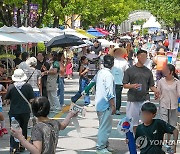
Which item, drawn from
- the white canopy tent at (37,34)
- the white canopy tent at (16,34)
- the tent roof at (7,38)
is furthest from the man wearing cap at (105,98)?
the white canopy tent at (37,34)

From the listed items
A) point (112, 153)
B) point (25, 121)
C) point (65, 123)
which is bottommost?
point (112, 153)

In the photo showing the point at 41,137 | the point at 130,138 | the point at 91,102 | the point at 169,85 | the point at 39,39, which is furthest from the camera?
the point at 39,39

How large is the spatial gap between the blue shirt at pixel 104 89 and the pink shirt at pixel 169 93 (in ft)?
2.72

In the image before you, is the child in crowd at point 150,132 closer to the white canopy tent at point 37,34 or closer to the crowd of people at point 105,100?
the crowd of people at point 105,100

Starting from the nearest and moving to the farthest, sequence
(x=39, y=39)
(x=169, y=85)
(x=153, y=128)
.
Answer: (x=153, y=128) → (x=169, y=85) → (x=39, y=39)

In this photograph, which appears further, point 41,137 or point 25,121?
point 25,121

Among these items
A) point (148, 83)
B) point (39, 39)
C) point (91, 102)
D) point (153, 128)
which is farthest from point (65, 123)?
point (39, 39)

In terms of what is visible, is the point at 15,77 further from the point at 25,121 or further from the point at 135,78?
the point at 135,78

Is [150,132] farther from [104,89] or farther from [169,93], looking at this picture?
[104,89]

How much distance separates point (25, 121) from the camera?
8.85 m

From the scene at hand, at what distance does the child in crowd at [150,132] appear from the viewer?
5.63 metres

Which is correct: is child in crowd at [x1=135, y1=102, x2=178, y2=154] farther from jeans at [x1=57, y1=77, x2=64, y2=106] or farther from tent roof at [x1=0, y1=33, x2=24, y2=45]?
tent roof at [x1=0, y1=33, x2=24, y2=45]

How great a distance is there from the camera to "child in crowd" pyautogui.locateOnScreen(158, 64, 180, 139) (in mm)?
8305

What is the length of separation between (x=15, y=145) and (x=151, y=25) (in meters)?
39.9
